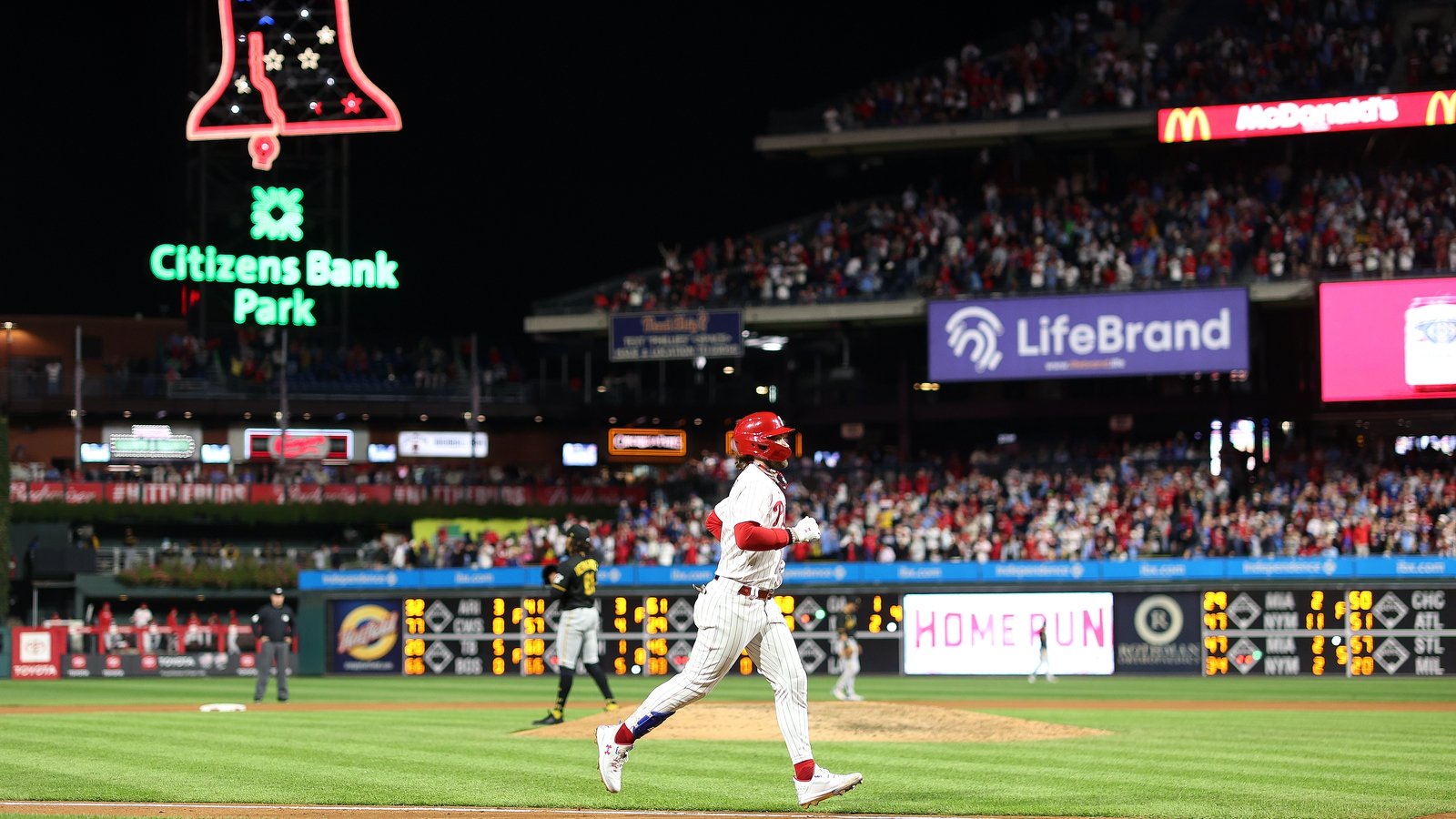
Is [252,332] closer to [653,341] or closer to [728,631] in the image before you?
[653,341]

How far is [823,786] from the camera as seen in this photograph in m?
8.69

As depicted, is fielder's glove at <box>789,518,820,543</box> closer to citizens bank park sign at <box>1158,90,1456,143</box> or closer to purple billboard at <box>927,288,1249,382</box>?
purple billboard at <box>927,288,1249,382</box>

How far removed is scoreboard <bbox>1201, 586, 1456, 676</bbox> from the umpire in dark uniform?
53.1 feet

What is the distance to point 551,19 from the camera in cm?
5138

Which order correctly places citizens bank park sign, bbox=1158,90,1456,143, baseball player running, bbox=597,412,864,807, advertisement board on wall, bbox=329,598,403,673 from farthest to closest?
citizens bank park sign, bbox=1158,90,1456,143 → advertisement board on wall, bbox=329,598,403,673 → baseball player running, bbox=597,412,864,807

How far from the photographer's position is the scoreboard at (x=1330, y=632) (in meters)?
28.6

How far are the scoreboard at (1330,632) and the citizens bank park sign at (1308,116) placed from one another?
39.1 ft

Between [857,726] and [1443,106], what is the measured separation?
26.0 m

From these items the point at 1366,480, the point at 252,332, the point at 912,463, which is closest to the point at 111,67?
the point at 252,332

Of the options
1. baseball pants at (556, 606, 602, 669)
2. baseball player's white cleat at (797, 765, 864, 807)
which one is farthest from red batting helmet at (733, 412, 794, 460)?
baseball pants at (556, 606, 602, 669)

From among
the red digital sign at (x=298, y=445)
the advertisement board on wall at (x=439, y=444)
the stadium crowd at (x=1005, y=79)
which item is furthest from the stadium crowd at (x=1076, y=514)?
the advertisement board on wall at (x=439, y=444)

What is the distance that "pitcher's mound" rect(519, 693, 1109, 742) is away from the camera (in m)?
14.8

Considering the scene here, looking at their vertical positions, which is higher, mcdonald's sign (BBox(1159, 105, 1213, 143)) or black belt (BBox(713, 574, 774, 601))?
mcdonald's sign (BBox(1159, 105, 1213, 143))

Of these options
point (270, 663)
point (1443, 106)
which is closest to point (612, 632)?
point (270, 663)
